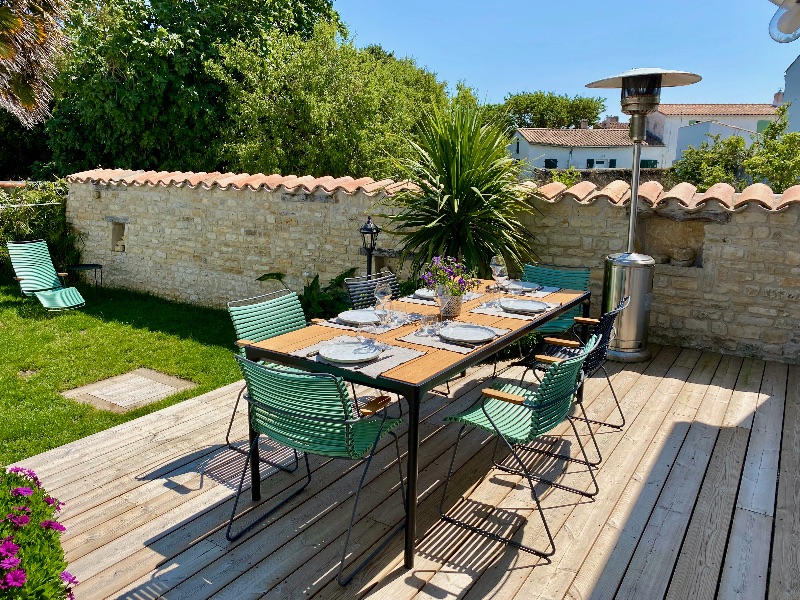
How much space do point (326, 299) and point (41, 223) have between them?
5.26 m

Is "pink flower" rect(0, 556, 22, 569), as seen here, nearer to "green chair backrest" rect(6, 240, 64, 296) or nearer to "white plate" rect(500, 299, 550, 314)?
"white plate" rect(500, 299, 550, 314)

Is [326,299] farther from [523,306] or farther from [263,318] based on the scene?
[523,306]

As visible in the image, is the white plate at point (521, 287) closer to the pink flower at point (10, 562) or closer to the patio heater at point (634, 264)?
the patio heater at point (634, 264)

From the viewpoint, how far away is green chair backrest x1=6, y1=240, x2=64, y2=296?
750 centimetres

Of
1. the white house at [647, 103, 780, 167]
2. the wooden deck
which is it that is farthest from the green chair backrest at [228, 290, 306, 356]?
the white house at [647, 103, 780, 167]

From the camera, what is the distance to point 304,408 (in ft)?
8.78

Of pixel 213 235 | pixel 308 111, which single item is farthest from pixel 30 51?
pixel 308 111

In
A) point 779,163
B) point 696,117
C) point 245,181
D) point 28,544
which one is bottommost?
point 28,544

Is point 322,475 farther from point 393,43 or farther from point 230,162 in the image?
point 393,43

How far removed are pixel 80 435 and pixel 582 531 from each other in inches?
123

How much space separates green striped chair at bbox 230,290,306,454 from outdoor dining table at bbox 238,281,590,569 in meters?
0.45

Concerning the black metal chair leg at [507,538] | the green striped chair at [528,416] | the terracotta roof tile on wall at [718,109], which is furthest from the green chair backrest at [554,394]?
the terracotta roof tile on wall at [718,109]

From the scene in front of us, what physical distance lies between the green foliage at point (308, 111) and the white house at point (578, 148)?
2538 centimetres

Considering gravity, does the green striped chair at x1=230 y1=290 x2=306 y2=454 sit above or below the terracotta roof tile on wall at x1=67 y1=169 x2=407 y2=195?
below
